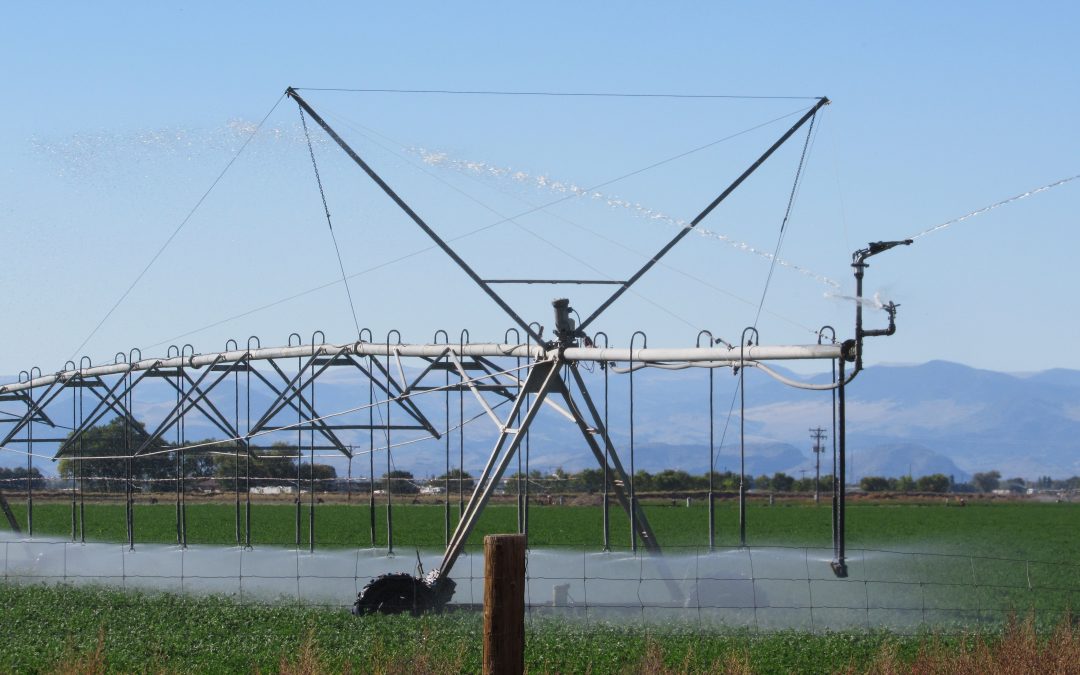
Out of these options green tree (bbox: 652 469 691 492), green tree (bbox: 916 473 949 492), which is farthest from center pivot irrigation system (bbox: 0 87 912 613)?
green tree (bbox: 916 473 949 492)

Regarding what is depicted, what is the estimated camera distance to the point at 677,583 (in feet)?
79.3

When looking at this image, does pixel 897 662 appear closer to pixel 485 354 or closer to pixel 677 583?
pixel 677 583

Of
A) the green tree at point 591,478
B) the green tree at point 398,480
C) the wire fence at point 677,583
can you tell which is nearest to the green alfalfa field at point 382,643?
the wire fence at point 677,583

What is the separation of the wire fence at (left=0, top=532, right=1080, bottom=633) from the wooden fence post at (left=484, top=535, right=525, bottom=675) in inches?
350

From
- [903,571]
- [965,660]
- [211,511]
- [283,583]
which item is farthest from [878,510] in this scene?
A: [965,660]

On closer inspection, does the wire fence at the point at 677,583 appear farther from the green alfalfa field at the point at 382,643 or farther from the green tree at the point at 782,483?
the green tree at the point at 782,483

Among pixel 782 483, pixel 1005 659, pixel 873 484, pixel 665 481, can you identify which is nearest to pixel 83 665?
pixel 1005 659

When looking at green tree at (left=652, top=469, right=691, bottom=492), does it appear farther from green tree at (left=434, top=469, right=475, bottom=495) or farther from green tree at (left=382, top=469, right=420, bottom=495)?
green tree at (left=434, top=469, right=475, bottom=495)

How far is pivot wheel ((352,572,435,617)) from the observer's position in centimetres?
2406

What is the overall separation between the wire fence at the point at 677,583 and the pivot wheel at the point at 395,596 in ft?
2.34

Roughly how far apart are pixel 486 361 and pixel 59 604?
8.69 metres

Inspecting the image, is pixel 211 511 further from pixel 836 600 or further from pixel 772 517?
pixel 836 600

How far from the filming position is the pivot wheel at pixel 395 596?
2406 cm

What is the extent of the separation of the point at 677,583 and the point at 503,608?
13.7 m
